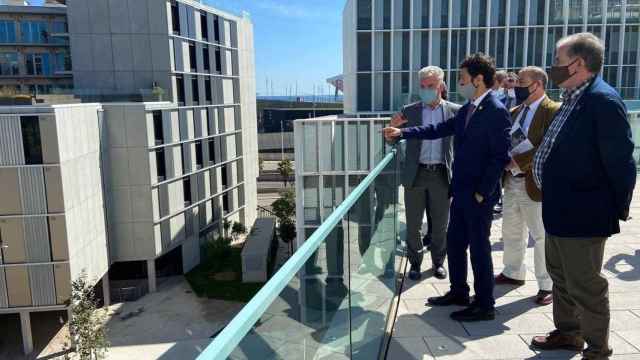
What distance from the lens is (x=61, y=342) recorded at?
2270 cm

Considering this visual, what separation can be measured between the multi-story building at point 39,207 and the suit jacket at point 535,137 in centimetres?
2029

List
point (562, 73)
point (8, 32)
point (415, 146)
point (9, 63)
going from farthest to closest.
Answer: point (9, 63) → point (8, 32) → point (415, 146) → point (562, 73)

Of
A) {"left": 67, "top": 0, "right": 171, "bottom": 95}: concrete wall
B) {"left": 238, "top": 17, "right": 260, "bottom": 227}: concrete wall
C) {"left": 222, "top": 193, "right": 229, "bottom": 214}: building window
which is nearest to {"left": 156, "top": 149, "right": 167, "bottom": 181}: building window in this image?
{"left": 67, "top": 0, "right": 171, "bottom": 95}: concrete wall

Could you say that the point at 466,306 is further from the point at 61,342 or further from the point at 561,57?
the point at 61,342

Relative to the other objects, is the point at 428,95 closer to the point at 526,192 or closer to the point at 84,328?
the point at 526,192

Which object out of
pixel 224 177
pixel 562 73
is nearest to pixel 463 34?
pixel 224 177

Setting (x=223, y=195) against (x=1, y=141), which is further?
(x=223, y=195)

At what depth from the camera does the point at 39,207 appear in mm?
20688

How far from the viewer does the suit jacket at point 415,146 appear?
16.1 feet

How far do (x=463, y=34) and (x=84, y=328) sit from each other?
1313 inches

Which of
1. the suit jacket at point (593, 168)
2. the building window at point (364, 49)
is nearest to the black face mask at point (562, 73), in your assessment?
the suit jacket at point (593, 168)

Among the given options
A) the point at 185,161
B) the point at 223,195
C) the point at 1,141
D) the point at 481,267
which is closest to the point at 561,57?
the point at 481,267

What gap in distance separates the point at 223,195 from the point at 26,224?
57.1 feet

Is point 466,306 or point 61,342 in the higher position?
point 466,306
